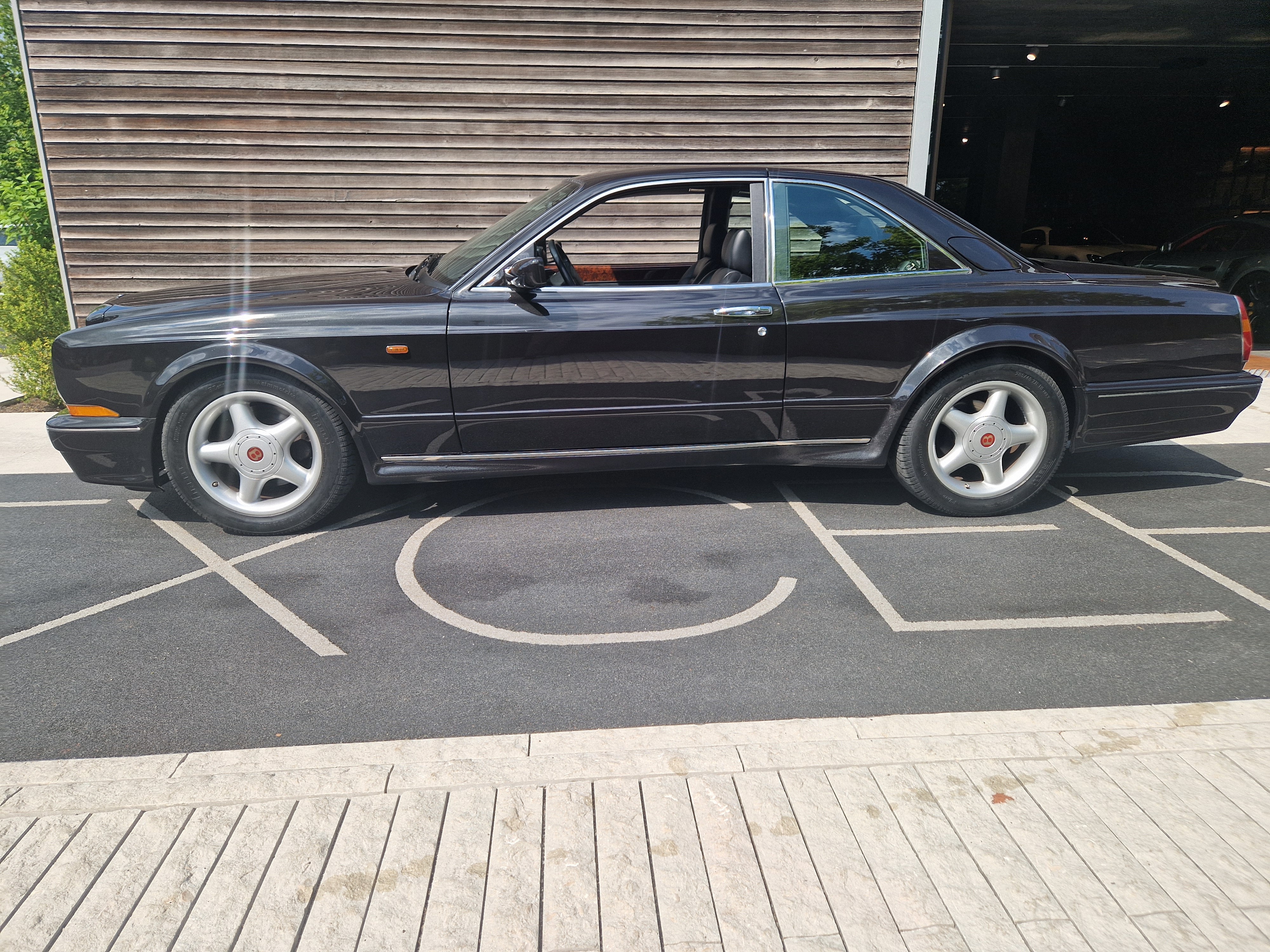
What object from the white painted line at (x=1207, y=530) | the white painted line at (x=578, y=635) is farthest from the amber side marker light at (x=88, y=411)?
the white painted line at (x=1207, y=530)

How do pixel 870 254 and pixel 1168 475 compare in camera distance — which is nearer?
pixel 870 254

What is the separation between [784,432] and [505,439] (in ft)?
4.23

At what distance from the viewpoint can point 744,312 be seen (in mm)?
3859

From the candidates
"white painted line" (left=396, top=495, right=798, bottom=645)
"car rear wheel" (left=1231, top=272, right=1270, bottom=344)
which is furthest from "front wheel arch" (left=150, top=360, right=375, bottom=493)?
"car rear wheel" (left=1231, top=272, right=1270, bottom=344)

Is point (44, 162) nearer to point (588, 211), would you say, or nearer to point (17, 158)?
point (17, 158)

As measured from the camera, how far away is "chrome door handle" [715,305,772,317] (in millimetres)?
3848

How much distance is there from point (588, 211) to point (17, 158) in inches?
389

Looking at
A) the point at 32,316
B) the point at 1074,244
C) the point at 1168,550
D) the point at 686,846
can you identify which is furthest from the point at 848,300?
the point at 1074,244

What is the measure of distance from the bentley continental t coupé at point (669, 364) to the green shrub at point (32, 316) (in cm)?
369

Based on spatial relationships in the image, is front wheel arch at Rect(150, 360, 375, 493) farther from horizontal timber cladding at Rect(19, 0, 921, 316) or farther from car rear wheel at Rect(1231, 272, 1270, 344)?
car rear wheel at Rect(1231, 272, 1270, 344)

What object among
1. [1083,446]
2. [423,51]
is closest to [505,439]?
[1083,446]

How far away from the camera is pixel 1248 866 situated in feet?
6.39

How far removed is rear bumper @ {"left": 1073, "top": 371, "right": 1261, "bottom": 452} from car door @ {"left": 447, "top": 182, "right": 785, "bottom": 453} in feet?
5.14

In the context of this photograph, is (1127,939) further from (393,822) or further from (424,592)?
(424,592)
